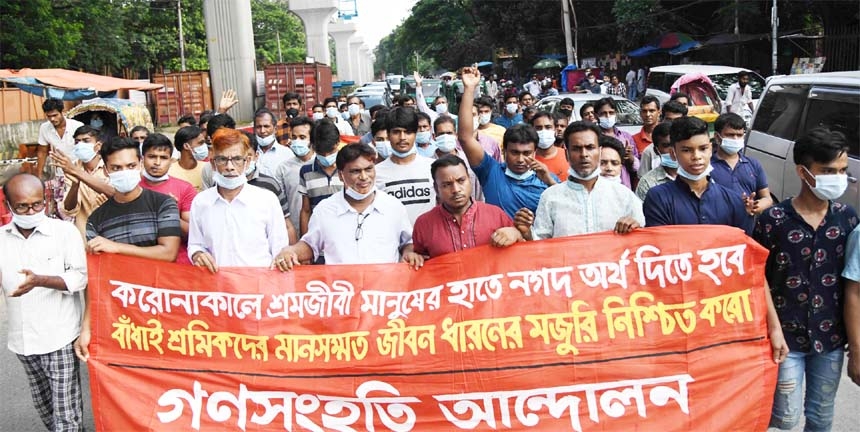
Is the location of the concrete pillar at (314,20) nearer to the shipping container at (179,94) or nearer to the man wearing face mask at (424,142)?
the shipping container at (179,94)

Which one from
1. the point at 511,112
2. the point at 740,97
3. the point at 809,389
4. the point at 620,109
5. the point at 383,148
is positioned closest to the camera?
the point at 809,389

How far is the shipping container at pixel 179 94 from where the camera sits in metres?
29.6

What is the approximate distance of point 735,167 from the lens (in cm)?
532

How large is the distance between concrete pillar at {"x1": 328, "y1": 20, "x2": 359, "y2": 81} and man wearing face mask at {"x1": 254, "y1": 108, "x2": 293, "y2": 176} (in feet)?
273

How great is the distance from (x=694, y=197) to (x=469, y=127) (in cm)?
167

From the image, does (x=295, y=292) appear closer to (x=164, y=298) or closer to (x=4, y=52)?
(x=164, y=298)

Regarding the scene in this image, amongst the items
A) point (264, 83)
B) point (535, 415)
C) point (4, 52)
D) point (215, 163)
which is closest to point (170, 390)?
point (215, 163)

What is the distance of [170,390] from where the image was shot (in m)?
3.98

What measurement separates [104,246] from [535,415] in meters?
2.39

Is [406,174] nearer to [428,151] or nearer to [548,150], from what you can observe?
[428,151]

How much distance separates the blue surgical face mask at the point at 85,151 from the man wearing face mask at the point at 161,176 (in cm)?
106

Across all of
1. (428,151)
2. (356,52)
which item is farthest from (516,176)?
(356,52)

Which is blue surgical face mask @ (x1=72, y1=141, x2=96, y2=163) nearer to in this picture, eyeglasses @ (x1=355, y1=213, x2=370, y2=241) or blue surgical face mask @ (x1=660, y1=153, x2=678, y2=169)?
eyeglasses @ (x1=355, y1=213, x2=370, y2=241)

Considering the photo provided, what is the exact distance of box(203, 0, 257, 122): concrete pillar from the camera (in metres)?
28.1
